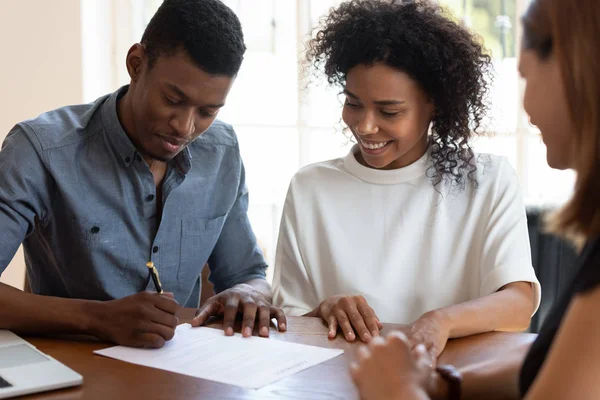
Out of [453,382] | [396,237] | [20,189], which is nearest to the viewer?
[453,382]

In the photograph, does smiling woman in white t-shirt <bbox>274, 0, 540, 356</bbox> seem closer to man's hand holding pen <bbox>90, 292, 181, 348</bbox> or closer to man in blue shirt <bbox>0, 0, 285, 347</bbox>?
man in blue shirt <bbox>0, 0, 285, 347</bbox>

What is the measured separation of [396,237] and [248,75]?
72.6 inches

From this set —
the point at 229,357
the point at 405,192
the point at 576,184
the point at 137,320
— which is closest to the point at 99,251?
the point at 137,320

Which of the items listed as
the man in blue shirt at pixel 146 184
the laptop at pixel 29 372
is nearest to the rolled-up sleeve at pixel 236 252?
the man in blue shirt at pixel 146 184

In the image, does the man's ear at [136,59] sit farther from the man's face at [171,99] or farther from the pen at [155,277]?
the pen at [155,277]

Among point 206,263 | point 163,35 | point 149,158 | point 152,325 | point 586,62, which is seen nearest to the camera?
point 586,62

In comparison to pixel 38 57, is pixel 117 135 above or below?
below

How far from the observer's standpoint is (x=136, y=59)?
73.3 inches

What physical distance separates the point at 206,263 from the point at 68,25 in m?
1.82

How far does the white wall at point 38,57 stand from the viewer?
137 inches

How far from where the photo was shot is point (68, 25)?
137 inches

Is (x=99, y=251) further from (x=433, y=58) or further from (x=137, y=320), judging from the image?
(x=433, y=58)

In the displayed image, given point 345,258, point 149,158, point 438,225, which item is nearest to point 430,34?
point 438,225

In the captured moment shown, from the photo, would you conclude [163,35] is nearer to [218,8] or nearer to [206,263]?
[218,8]
